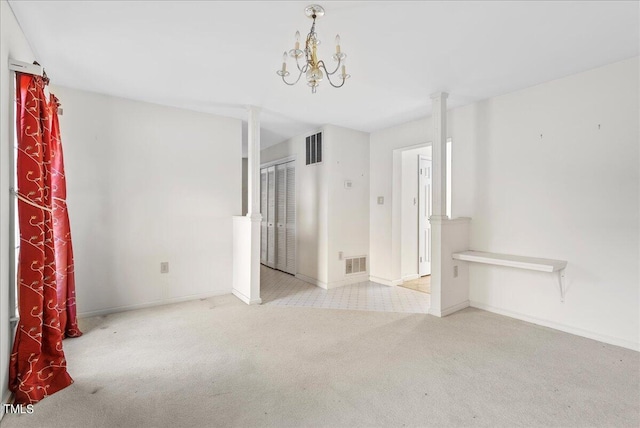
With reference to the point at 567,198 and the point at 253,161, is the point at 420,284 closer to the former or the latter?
the point at 567,198

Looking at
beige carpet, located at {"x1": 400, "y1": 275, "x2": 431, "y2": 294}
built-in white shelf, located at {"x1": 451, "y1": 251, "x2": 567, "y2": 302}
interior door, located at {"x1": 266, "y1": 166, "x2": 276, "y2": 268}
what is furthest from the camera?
interior door, located at {"x1": 266, "y1": 166, "x2": 276, "y2": 268}

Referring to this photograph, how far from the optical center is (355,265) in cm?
477

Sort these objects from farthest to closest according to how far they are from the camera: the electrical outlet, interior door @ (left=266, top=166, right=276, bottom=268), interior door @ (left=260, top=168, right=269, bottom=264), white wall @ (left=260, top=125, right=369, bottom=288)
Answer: interior door @ (left=260, top=168, right=269, bottom=264), interior door @ (left=266, top=166, right=276, bottom=268), white wall @ (left=260, top=125, right=369, bottom=288), the electrical outlet

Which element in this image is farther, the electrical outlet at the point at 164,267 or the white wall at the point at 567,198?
the electrical outlet at the point at 164,267

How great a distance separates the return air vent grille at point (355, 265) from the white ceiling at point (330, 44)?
7.71 ft

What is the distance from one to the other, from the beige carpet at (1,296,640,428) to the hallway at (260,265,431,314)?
1.52ft

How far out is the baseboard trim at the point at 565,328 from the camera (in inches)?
101

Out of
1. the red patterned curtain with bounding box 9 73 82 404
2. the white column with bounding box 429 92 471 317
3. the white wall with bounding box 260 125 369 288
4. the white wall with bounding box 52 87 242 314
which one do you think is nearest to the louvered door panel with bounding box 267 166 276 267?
the white wall with bounding box 260 125 369 288

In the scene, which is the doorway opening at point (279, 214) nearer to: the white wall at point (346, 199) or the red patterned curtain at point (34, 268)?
the white wall at point (346, 199)

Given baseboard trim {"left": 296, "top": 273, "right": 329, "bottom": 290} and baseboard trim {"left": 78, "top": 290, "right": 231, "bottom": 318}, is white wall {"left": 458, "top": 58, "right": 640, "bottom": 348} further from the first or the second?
baseboard trim {"left": 78, "top": 290, "right": 231, "bottom": 318}

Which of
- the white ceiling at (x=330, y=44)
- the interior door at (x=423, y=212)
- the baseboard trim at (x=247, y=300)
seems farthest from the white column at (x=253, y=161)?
the interior door at (x=423, y=212)

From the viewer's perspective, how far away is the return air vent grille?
4.70 metres

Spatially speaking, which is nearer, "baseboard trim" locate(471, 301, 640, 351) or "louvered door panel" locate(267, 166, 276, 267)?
"baseboard trim" locate(471, 301, 640, 351)

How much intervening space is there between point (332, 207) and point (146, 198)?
2353 millimetres
